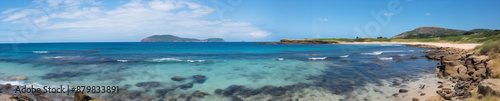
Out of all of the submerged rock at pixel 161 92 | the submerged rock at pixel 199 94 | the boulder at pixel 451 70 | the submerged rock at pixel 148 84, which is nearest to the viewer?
the submerged rock at pixel 199 94

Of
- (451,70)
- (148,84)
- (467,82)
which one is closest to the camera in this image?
(467,82)

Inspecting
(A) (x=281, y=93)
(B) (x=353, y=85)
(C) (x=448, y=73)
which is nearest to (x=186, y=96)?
(A) (x=281, y=93)

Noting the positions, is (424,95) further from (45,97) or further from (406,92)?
(45,97)

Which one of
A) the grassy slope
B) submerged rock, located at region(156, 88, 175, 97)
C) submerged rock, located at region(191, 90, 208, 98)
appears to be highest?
the grassy slope

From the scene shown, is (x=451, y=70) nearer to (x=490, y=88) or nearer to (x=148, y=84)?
(x=490, y=88)

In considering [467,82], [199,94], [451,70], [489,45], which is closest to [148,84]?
[199,94]

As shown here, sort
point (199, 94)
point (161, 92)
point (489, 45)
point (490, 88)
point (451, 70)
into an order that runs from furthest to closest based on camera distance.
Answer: point (489, 45)
point (451, 70)
point (161, 92)
point (199, 94)
point (490, 88)

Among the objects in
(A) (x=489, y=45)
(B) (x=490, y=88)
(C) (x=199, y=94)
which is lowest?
(C) (x=199, y=94)

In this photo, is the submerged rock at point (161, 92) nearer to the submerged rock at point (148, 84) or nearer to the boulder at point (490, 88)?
the submerged rock at point (148, 84)

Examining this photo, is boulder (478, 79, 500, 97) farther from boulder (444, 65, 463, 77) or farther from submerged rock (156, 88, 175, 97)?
submerged rock (156, 88, 175, 97)

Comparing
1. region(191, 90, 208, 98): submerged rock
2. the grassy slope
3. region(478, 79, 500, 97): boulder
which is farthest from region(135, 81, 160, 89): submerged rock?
the grassy slope

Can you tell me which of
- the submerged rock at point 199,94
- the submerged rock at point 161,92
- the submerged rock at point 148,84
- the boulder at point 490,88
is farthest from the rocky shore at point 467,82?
the submerged rock at point 148,84

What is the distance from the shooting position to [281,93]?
33.1 ft

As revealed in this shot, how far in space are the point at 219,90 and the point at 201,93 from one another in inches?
38.5
